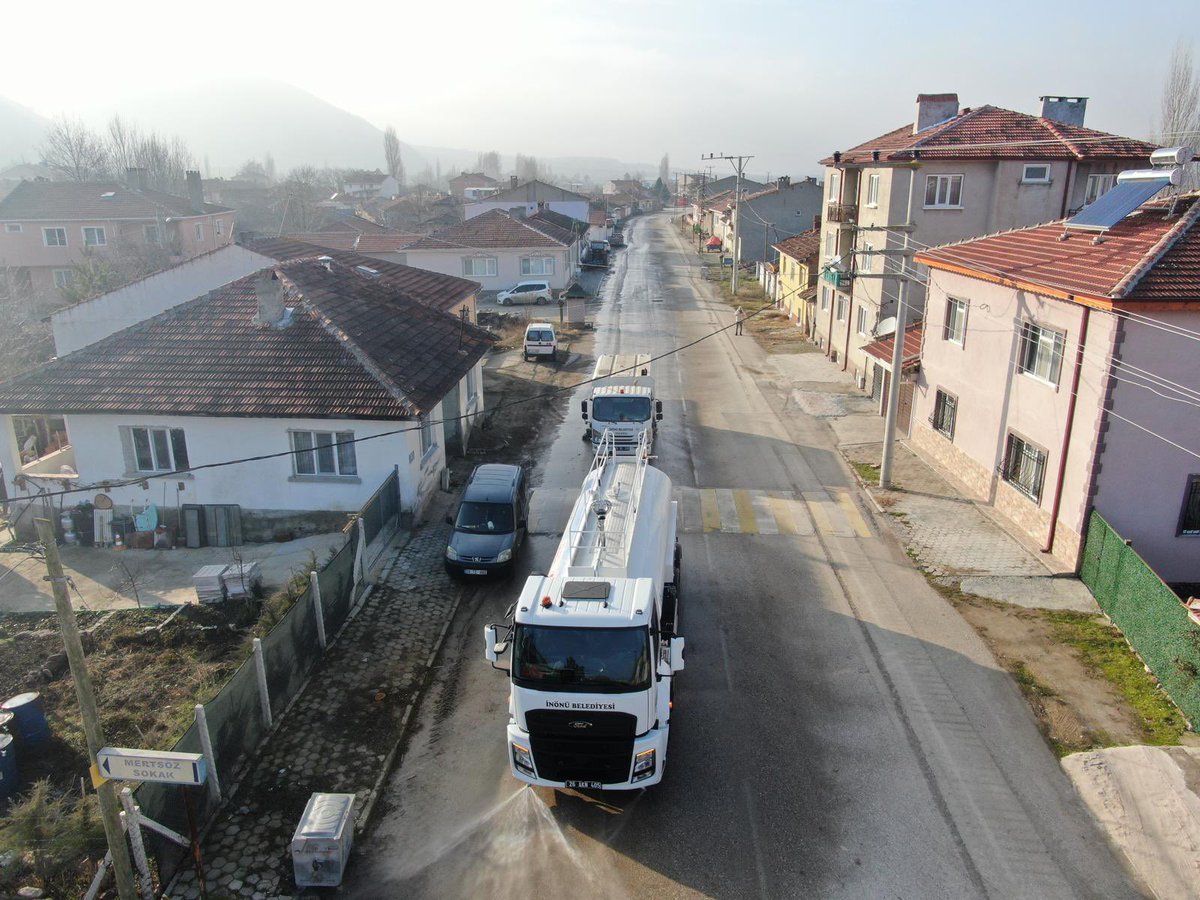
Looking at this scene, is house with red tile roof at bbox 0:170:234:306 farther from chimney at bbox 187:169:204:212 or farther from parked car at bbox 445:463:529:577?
parked car at bbox 445:463:529:577

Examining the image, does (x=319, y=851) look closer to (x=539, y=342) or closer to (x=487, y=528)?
(x=487, y=528)

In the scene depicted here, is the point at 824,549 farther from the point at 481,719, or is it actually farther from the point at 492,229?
the point at 492,229

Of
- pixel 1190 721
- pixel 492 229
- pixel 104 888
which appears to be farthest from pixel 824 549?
pixel 492 229

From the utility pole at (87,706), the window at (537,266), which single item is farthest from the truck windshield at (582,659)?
the window at (537,266)

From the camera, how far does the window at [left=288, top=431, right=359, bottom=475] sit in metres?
19.5

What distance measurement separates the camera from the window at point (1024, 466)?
18.4 m

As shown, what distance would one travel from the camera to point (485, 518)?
58.9 feet

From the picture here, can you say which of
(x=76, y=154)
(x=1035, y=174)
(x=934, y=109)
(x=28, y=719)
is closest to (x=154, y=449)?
(x=28, y=719)

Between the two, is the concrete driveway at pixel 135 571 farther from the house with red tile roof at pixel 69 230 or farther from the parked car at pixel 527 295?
the house with red tile roof at pixel 69 230

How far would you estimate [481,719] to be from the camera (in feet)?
42.4

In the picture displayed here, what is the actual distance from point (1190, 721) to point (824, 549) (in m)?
7.77

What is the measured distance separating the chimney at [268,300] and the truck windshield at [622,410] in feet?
29.9

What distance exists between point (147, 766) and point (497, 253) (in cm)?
5142

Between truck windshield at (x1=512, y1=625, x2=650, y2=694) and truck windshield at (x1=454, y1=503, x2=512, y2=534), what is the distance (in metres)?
7.56
